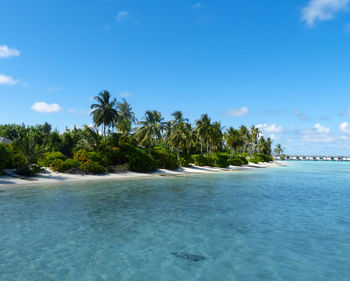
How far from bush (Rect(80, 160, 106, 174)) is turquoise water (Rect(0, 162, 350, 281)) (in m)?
21.0

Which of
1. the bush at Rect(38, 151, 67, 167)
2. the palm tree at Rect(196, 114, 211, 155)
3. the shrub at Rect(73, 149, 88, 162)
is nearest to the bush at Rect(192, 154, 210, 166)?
the palm tree at Rect(196, 114, 211, 155)

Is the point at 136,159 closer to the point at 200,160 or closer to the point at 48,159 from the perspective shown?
the point at 48,159

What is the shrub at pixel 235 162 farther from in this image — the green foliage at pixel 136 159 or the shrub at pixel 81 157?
the shrub at pixel 81 157

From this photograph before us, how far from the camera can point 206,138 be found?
71.4 m

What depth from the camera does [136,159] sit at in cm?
4484

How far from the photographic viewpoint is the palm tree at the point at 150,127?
57094 millimetres

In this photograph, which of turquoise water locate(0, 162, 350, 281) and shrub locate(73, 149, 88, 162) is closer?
turquoise water locate(0, 162, 350, 281)

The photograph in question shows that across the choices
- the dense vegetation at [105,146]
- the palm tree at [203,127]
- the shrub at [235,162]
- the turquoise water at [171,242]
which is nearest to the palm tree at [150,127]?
the dense vegetation at [105,146]

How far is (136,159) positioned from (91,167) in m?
8.88

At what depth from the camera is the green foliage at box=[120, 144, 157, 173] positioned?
44.5m

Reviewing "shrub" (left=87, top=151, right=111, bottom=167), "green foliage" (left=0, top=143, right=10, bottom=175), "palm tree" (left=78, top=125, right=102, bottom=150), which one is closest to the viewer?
"green foliage" (left=0, top=143, right=10, bottom=175)

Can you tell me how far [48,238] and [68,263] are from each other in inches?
112

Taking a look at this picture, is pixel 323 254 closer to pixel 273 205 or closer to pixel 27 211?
pixel 273 205

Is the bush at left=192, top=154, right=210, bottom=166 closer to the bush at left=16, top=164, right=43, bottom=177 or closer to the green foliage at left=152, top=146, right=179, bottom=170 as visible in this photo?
the green foliage at left=152, top=146, right=179, bottom=170
